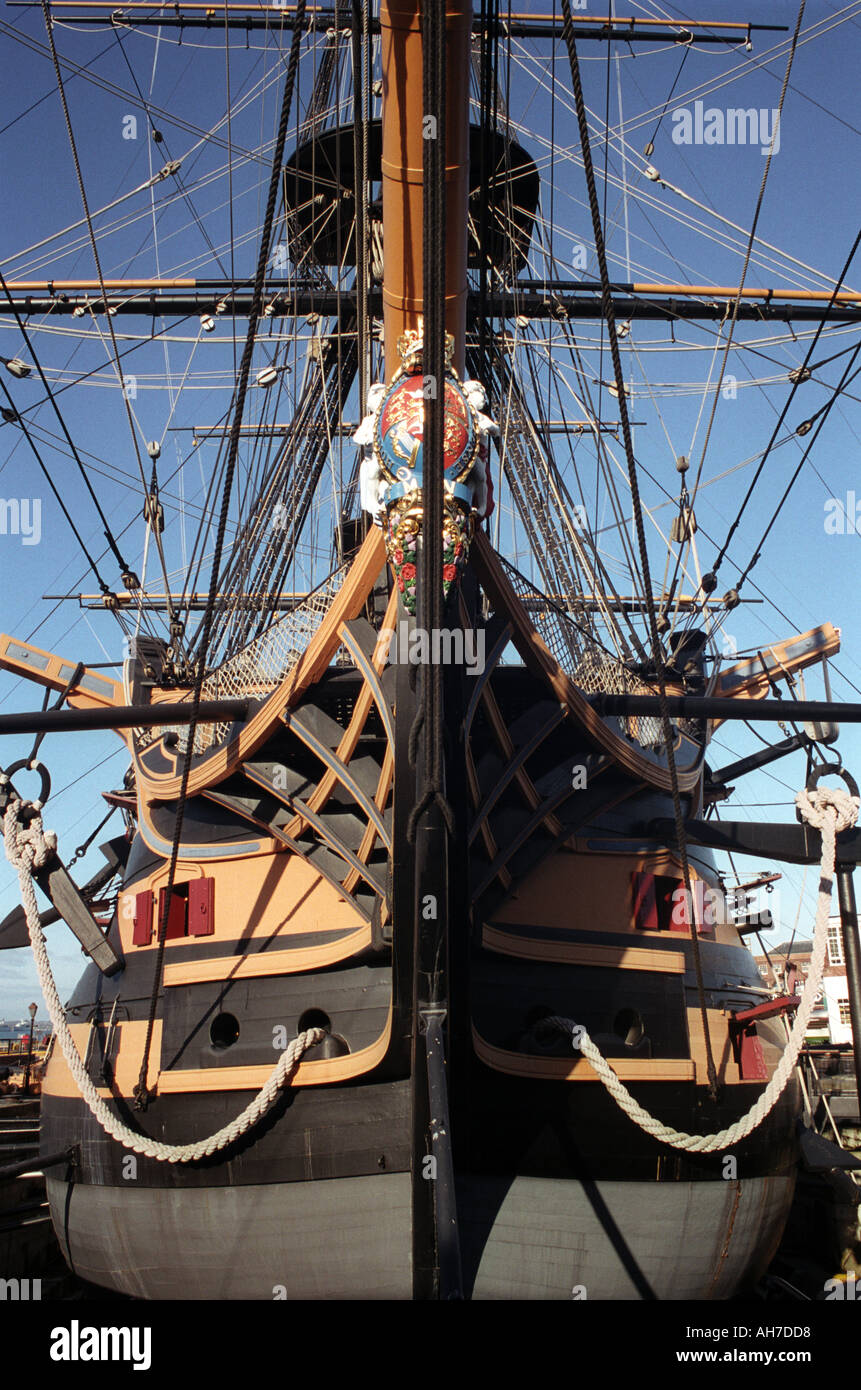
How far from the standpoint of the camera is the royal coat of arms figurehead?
6.44 m

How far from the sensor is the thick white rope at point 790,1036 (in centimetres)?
733

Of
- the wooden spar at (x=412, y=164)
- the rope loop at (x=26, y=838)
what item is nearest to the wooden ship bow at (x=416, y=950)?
the wooden spar at (x=412, y=164)

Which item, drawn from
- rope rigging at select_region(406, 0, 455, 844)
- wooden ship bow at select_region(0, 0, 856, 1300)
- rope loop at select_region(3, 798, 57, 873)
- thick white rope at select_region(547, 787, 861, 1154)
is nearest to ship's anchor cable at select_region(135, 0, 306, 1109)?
wooden ship bow at select_region(0, 0, 856, 1300)

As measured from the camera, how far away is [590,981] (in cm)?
862

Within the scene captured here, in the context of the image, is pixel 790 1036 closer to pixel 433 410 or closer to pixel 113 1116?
pixel 113 1116

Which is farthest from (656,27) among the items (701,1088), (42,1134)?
(42,1134)

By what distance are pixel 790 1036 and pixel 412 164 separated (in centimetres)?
583

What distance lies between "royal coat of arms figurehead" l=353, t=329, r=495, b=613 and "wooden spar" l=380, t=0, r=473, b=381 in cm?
33

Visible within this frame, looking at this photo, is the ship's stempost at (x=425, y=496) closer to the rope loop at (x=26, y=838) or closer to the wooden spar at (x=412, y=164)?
the wooden spar at (x=412, y=164)

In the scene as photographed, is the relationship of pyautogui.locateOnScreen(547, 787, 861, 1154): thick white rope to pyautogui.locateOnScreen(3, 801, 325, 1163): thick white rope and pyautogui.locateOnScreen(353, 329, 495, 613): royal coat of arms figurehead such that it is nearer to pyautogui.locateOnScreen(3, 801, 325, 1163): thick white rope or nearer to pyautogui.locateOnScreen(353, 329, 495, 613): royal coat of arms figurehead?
pyautogui.locateOnScreen(3, 801, 325, 1163): thick white rope

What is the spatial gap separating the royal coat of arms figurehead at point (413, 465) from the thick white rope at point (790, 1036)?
133 inches

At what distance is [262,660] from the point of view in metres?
8.89

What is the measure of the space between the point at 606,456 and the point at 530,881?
926cm
